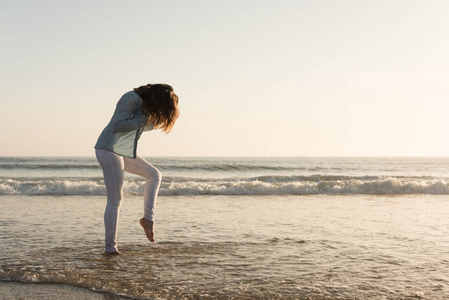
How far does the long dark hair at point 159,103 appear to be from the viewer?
3.97 meters

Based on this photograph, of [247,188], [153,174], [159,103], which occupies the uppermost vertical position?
[159,103]

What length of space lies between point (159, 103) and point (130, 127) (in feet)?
1.15

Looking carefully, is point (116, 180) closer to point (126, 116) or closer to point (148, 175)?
point (148, 175)

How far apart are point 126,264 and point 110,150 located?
43.5 inches

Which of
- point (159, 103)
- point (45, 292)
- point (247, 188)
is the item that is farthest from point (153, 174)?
point (247, 188)

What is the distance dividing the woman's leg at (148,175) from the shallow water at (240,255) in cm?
49

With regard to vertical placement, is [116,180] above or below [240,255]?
above

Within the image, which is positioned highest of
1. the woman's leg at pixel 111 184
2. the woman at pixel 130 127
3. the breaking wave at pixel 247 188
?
the woman at pixel 130 127

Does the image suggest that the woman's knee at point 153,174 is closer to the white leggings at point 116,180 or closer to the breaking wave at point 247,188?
the white leggings at point 116,180

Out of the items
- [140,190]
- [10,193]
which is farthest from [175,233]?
[10,193]

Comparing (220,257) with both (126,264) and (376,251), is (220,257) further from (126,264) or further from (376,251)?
(376,251)

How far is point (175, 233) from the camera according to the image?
5.77 meters

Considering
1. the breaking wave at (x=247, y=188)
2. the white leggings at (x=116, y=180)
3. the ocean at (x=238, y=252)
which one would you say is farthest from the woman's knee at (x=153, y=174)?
the breaking wave at (x=247, y=188)

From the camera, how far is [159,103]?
3969 mm
